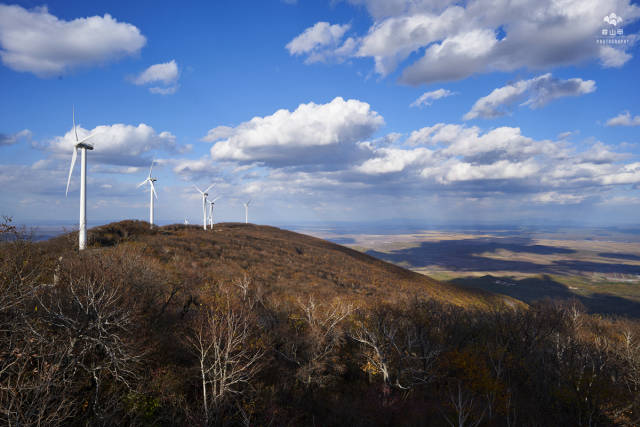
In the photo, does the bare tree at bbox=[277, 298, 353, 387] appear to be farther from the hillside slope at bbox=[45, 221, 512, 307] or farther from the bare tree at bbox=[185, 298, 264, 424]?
the hillside slope at bbox=[45, 221, 512, 307]

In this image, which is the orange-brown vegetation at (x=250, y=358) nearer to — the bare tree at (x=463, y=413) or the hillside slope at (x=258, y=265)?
the bare tree at (x=463, y=413)

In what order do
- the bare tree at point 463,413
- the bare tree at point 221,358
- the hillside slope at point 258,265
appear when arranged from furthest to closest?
the hillside slope at point 258,265
the bare tree at point 221,358
the bare tree at point 463,413

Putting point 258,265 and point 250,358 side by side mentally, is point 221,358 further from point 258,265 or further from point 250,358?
point 258,265

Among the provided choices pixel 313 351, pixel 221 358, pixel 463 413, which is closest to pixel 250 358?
pixel 221 358

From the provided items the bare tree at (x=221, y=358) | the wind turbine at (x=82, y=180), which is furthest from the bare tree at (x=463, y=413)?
the wind turbine at (x=82, y=180)

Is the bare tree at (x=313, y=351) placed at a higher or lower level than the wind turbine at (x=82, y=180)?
lower

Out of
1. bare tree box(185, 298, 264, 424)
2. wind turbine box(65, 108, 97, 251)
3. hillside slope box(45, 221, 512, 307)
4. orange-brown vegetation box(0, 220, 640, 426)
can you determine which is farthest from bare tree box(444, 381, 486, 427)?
wind turbine box(65, 108, 97, 251)

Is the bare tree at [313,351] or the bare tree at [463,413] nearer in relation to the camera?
the bare tree at [463,413]

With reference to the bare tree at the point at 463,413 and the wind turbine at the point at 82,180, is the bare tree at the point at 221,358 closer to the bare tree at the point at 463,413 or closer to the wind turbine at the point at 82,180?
the bare tree at the point at 463,413

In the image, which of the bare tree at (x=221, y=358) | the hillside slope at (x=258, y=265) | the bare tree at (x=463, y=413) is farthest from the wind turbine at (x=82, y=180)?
the bare tree at (x=463, y=413)

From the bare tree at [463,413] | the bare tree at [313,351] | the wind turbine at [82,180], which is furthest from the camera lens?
the wind turbine at [82,180]
